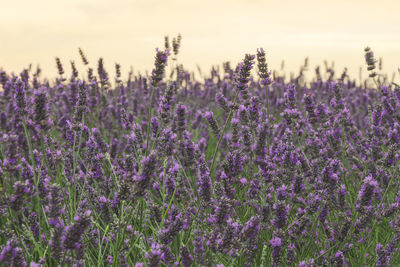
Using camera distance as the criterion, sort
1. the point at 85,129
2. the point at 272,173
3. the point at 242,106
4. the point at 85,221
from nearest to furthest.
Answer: the point at 85,221 < the point at 272,173 < the point at 85,129 < the point at 242,106

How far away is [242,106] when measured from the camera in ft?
11.6

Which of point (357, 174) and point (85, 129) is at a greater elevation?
point (85, 129)

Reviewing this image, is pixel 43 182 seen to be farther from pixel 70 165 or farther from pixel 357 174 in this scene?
pixel 357 174

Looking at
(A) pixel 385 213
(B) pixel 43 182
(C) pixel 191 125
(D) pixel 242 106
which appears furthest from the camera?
(C) pixel 191 125

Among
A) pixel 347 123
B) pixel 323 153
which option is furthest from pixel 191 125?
pixel 323 153

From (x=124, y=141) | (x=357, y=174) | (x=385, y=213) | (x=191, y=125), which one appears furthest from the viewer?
(x=191, y=125)

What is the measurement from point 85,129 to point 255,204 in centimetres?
143

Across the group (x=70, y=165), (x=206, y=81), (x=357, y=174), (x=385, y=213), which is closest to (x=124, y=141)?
(x=70, y=165)

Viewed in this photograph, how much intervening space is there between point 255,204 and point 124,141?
255cm

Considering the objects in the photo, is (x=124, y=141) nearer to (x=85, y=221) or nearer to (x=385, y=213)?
(x=385, y=213)

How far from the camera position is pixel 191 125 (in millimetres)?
5516

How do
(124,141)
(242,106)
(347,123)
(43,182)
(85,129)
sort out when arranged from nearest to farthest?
(43,182) < (85,129) < (242,106) < (347,123) < (124,141)

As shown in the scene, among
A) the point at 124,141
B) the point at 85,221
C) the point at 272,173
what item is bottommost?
the point at 124,141

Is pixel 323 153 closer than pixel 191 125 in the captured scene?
Yes
